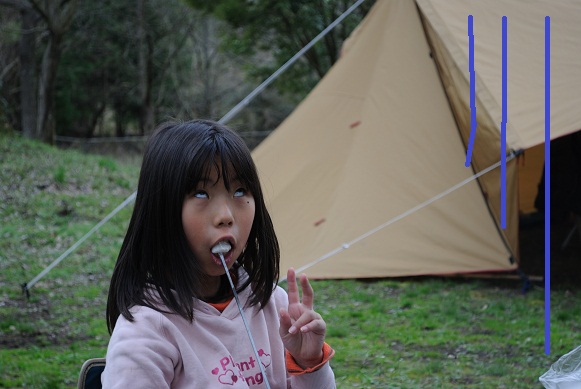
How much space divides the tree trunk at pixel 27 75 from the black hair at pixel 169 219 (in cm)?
1370

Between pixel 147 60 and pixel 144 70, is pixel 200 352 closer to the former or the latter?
pixel 144 70

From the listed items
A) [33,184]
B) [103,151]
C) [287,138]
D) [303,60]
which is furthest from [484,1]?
[103,151]

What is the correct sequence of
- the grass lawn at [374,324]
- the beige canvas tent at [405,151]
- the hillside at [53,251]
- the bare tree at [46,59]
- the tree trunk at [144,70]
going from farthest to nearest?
the tree trunk at [144,70] < the bare tree at [46,59] < the beige canvas tent at [405,151] < the hillside at [53,251] < the grass lawn at [374,324]

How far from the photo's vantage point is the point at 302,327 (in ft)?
5.01

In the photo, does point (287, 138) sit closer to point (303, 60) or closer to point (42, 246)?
point (42, 246)

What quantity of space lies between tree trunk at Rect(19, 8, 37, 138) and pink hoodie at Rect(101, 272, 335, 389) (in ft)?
45.1

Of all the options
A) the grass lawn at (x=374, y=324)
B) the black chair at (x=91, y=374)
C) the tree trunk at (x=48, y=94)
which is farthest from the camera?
the tree trunk at (x=48, y=94)

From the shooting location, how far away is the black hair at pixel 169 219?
1.55m

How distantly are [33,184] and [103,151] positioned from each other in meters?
9.12

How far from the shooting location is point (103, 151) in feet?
60.1

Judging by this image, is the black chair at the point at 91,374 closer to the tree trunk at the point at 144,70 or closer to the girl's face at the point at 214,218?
the girl's face at the point at 214,218

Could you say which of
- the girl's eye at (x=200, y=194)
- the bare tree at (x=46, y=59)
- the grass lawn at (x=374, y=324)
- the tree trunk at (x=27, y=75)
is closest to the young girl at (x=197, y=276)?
A: the girl's eye at (x=200, y=194)

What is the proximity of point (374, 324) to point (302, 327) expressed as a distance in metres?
3.17

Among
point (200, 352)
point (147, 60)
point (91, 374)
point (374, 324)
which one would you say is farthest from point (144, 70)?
point (200, 352)
